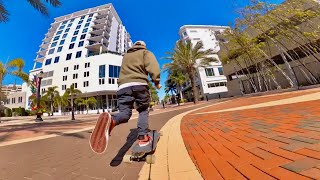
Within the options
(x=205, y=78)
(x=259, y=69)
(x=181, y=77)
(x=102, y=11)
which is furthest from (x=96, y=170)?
(x=102, y=11)

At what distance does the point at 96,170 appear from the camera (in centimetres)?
208

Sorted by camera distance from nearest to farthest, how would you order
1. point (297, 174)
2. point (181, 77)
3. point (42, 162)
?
point (297, 174) < point (42, 162) < point (181, 77)

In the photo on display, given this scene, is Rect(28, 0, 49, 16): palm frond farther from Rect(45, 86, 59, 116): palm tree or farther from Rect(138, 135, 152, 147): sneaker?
Rect(45, 86, 59, 116): palm tree

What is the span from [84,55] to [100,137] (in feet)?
173

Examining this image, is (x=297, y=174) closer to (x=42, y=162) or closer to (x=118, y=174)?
(x=118, y=174)

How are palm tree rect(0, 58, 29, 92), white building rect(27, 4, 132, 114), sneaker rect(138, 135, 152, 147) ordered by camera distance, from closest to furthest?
sneaker rect(138, 135, 152, 147) → palm tree rect(0, 58, 29, 92) → white building rect(27, 4, 132, 114)

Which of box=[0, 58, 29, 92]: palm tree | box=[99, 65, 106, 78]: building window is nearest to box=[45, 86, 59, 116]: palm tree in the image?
box=[99, 65, 106, 78]: building window

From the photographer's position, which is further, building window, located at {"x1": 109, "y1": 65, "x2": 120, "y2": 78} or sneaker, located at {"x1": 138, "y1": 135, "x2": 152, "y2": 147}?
building window, located at {"x1": 109, "y1": 65, "x2": 120, "y2": 78}

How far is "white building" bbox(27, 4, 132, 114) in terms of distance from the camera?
45125 millimetres

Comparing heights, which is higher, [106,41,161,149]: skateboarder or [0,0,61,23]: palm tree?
[0,0,61,23]: palm tree

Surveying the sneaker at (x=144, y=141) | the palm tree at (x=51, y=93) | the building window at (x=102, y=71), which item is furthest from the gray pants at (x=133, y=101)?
the palm tree at (x=51, y=93)

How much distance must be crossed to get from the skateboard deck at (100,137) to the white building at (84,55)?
43221 millimetres

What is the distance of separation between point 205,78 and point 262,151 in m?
47.3

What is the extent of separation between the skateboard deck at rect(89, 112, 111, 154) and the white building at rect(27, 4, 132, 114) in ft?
142
